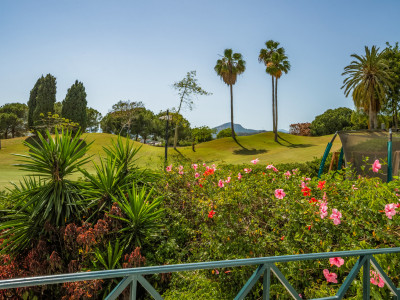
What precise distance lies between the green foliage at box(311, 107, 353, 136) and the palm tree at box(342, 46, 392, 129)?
979 inches

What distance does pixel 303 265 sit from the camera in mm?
3158

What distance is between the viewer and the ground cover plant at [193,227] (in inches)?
124

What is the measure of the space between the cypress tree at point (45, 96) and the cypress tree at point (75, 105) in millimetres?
1740

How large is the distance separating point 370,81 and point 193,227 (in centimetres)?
2679

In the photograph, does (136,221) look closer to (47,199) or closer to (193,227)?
(193,227)

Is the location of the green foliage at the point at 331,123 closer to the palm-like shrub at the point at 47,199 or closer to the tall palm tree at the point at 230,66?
the tall palm tree at the point at 230,66

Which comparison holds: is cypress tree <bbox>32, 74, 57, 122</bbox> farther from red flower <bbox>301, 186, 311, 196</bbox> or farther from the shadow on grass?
red flower <bbox>301, 186, 311, 196</bbox>

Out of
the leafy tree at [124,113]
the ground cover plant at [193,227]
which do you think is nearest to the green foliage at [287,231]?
the ground cover plant at [193,227]

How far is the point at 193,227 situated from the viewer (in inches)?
197

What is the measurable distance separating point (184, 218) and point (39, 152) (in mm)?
2586

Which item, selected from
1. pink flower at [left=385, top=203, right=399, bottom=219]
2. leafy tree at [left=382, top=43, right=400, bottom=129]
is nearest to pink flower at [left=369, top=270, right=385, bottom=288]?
pink flower at [left=385, top=203, right=399, bottom=219]

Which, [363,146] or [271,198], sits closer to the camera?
[271,198]

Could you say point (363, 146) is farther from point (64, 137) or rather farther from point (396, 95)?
point (396, 95)

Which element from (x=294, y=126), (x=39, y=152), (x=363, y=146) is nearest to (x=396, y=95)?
(x=363, y=146)
